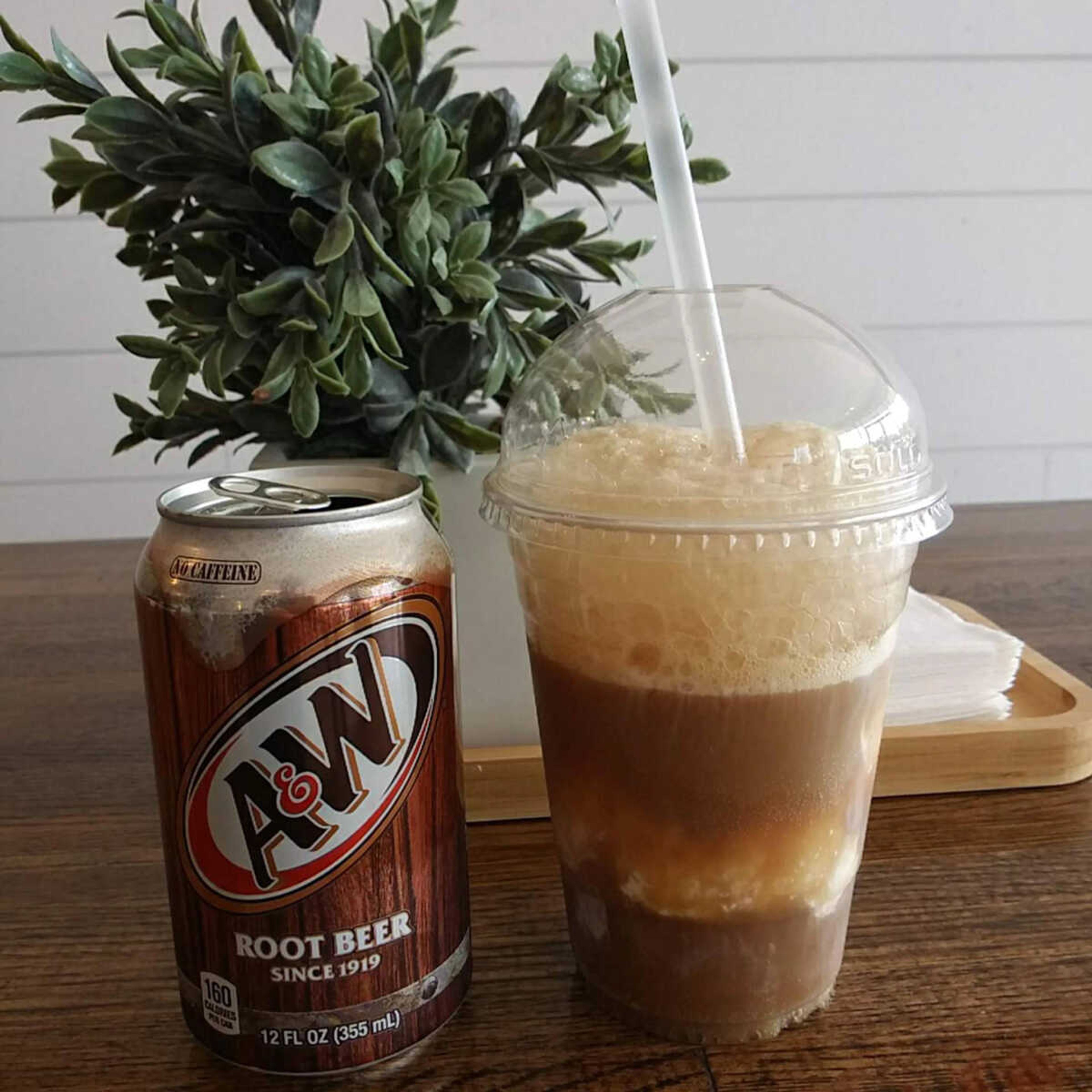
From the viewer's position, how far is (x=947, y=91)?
1659mm

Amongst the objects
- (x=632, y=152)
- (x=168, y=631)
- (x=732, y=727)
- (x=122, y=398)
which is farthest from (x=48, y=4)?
(x=732, y=727)

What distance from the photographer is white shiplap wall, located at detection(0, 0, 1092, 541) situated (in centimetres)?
159

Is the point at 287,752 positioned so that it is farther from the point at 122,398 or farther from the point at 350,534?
the point at 122,398

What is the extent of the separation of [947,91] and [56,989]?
166 centimetres

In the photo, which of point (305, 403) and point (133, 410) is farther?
point (133, 410)

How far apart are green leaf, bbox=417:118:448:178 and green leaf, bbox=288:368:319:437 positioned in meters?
0.13

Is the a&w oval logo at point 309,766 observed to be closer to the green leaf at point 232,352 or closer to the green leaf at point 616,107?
the green leaf at point 232,352

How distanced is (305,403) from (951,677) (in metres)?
0.45

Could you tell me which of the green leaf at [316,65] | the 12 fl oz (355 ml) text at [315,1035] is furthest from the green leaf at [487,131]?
the 12 fl oz (355 ml) text at [315,1035]

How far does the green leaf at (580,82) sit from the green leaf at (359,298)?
0.18 metres

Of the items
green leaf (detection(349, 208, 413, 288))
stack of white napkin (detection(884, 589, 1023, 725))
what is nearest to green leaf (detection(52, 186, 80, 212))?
green leaf (detection(349, 208, 413, 288))

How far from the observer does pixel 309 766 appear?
1.42ft

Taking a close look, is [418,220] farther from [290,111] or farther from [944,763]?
[944,763]

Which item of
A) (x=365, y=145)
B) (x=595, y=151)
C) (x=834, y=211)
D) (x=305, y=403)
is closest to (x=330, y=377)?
(x=305, y=403)
